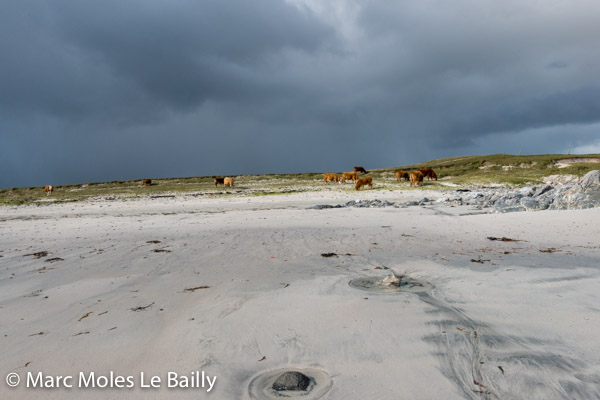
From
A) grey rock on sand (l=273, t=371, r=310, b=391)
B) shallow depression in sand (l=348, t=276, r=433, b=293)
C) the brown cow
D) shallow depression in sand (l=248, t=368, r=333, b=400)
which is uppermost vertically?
the brown cow

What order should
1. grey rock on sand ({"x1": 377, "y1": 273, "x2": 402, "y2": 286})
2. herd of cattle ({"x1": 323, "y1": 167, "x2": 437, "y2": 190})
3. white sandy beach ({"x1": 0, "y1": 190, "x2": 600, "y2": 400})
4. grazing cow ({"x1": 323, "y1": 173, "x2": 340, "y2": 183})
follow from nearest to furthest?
white sandy beach ({"x1": 0, "y1": 190, "x2": 600, "y2": 400}), grey rock on sand ({"x1": 377, "y1": 273, "x2": 402, "y2": 286}), herd of cattle ({"x1": 323, "y1": 167, "x2": 437, "y2": 190}), grazing cow ({"x1": 323, "y1": 173, "x2": 340, "y2": 183})

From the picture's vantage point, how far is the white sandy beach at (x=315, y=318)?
3014mm

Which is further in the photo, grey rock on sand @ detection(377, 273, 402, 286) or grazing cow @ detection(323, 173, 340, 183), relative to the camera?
grazing cow @ detection(323, 173, 340, 183)

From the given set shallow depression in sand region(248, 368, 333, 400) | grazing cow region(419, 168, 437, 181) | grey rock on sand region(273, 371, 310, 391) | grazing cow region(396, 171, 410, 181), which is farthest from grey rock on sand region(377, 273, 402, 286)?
grazing cow region(396, 171, 410, 181)

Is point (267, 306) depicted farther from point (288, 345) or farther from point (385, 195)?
point (385, 195)

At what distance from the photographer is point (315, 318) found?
4289 mm

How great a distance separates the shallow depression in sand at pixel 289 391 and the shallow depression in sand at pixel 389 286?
8.00ft

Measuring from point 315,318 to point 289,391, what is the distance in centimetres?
145

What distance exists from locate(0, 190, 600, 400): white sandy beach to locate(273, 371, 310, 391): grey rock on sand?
23 cm

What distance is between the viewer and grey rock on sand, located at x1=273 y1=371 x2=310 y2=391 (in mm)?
2902

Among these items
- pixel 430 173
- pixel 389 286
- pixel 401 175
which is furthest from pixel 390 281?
pixel 430 173

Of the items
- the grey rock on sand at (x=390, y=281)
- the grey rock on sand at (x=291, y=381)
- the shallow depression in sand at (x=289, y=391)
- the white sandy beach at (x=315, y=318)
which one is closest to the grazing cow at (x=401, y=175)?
the white sandy beach at (x=315, y=318)

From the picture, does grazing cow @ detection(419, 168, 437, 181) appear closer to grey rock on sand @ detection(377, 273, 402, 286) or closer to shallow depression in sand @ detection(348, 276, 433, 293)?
shallow depression in sand @ detection(348, 276, 433, 293)

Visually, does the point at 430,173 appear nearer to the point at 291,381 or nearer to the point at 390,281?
the point at 390,281
